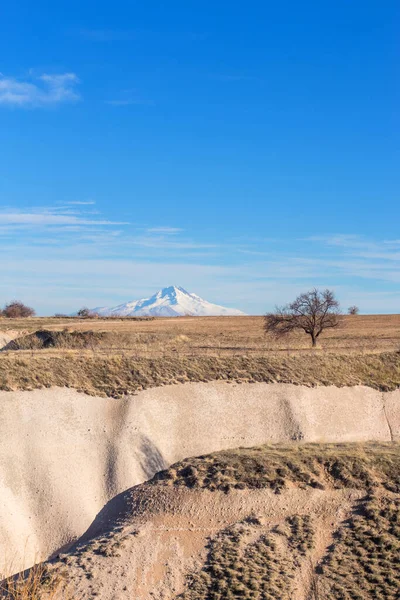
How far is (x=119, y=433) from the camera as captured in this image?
37.7 meters

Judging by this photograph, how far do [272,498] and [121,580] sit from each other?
324 inches

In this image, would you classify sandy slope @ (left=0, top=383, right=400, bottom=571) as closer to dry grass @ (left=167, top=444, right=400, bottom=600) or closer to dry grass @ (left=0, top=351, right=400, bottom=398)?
dry grass @ (left=0, top=351, right=400, bottom=398)

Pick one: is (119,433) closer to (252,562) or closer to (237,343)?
(252,562)

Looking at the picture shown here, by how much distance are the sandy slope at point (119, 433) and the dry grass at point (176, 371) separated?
3.58 ft

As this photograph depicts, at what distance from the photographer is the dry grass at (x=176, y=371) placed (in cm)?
4109

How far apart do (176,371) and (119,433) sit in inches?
363

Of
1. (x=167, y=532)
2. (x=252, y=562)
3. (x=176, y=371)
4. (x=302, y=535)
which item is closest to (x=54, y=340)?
(x=176, y=371)

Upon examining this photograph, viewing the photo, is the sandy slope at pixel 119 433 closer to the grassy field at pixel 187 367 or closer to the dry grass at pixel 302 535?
the grassy field at pixel 187 367

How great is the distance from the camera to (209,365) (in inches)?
1898

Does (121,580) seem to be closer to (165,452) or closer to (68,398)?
(165,452)

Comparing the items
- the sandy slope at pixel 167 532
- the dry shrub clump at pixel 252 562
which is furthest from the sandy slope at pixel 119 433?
the dry shrub clump at pixel 252 562

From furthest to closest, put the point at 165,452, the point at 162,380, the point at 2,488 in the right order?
the point at 162,380 < the point at 165,452 < the point at 2,488

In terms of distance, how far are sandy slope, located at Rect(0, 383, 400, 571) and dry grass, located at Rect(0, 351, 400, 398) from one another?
1.09 meters

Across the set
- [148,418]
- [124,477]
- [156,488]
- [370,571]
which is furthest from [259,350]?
[370,571]
